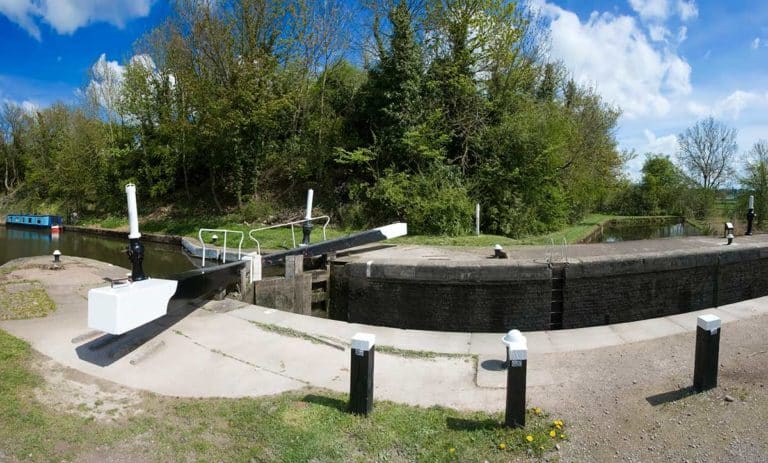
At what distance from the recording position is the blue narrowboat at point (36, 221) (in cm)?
2555

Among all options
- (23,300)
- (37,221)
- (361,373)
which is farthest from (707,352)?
(37,221)

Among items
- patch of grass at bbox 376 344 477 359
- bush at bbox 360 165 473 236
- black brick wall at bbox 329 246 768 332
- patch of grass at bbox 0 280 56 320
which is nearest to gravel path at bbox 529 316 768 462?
patch of grass at bbox 376 344 477 359

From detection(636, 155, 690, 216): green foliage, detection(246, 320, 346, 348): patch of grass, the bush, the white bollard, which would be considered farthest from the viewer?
detection(636, 155, 690, 216): green foliage

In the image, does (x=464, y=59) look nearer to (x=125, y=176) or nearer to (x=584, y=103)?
(x=584, y=103)

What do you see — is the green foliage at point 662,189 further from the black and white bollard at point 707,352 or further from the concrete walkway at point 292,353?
the black and white bollard at point 707,352

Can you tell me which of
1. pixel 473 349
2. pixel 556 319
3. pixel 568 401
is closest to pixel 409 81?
pixel 556 319

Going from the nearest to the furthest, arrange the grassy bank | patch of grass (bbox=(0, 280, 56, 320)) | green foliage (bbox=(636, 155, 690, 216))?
1. the grassy bank
2. patch of grass (bbox=(0, 280, 56, 320))
3. green foliage (bbox=(636, 155, 690, 216))

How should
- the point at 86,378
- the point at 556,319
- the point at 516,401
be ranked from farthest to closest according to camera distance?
the point at 556,319 → the point at 86,378 → the point at 516,401

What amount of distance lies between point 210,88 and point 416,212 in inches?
390

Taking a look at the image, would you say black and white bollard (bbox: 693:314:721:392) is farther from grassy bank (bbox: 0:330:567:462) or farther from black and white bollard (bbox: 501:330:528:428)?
black and white bollard (bbox: 501:330:528:428)

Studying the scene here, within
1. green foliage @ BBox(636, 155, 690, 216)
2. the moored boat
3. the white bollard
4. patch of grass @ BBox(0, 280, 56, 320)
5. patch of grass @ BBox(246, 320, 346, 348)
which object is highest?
Answer: green foliage @ BBox(636, 155, 690, 216)

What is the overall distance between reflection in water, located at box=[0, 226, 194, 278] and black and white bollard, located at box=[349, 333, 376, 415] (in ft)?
34.6

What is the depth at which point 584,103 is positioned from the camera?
25.7m

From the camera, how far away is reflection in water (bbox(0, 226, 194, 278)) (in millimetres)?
14844
